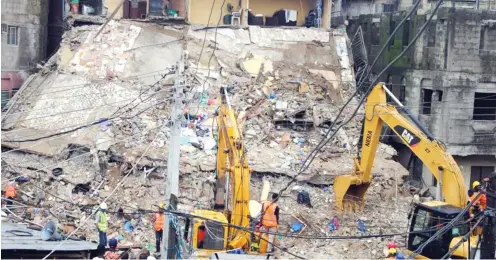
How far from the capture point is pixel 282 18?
90.4 feet

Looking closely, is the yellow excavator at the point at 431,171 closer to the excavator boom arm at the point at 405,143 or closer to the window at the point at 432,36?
the excavator boom arm at the point at 405,143

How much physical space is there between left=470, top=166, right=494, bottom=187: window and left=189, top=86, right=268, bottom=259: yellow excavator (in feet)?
34.5

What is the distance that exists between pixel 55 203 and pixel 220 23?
34.8ft

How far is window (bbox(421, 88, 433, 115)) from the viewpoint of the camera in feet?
78.3

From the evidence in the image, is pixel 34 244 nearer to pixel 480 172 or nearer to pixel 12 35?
pixel 480 172

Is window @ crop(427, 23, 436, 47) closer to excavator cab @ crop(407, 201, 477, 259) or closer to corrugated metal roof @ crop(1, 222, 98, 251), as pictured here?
excavator cab @ crop(407, 201, 477, 259)

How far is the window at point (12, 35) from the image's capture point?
26891 millimetres

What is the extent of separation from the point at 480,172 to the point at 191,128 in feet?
30.4

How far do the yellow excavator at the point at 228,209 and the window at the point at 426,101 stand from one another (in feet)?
31.9

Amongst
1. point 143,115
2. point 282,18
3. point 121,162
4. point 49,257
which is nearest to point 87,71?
point 143,115

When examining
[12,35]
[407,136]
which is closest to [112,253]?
[407,136]

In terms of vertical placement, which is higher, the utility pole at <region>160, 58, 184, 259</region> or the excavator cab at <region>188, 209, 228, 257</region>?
the utility pole at <region>160, 58, 184, 259</region>

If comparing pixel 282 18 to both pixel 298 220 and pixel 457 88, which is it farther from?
pixel 298 220

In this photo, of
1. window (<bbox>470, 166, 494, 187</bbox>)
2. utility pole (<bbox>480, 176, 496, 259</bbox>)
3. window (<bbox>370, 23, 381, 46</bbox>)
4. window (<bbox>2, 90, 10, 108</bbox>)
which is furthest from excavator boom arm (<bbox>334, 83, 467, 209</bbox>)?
window (<bbox>2, 90, 10, 108</bbox>)
